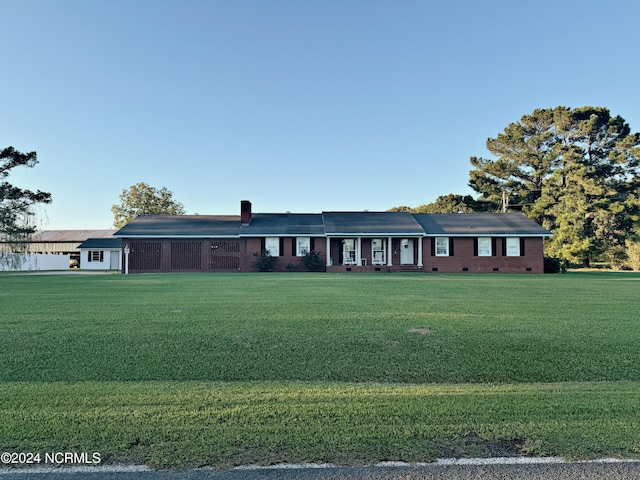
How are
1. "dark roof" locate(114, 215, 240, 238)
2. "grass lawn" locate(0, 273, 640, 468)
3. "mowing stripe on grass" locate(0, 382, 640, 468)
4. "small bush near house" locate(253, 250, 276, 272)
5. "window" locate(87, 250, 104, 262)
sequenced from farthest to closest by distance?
1. "window" locate(87, 250, 104, 262)
2. "dark roof" locate(114, 215, 240, 238)
3. "small bush near house" locate(253, 250, 276, 272)
4. "grass lawn" locate(0, 273, 640, 468)
5. "mowing stripe on grass" locate(0, 382, 640, 468)

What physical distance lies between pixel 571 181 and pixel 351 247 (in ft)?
70.4

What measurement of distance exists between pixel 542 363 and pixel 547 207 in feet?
119

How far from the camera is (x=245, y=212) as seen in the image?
97.2ft

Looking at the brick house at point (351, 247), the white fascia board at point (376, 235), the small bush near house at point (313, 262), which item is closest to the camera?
the white fascia board at point (376, 235)

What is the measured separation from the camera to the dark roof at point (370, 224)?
2638cm

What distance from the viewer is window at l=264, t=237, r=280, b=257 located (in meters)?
27.2

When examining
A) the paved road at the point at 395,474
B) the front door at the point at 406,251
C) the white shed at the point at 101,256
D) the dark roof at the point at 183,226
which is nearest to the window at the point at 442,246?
the front door at the point at 406,251

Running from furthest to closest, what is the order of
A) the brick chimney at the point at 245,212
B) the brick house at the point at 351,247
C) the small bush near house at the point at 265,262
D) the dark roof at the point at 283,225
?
the brick chimney at the point at 245,212
the dark roof at the point at 283,225
the brick house at the point at 351,247
the small bush near house at the point at 265,262

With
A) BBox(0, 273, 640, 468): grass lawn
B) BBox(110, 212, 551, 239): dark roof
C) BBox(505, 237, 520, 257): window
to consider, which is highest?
BBox(110, 212, 551, 239): dark roof

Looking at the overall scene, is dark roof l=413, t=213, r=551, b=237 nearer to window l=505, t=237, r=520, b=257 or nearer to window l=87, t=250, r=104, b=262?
window l=505, t=237, r=520, b=257

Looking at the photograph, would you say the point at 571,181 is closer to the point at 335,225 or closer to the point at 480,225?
the point at 480,225

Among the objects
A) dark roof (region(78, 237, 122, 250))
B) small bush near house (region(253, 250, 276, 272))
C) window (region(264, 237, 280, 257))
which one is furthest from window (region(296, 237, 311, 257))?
dark roof (region(78, 237, 122, 250))

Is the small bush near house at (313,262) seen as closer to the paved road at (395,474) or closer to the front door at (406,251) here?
the front door at (406,251)

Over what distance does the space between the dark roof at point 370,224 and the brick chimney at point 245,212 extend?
5.13m
